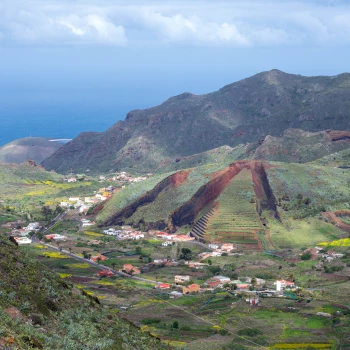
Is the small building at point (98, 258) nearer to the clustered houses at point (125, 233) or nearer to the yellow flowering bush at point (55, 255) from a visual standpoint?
the yellow flowering bush at point (55, 255)

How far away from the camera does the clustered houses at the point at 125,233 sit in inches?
3189

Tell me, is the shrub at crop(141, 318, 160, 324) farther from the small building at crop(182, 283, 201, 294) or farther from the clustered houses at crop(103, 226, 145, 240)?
the clustered houses at crop(103, 226, 145, 240)

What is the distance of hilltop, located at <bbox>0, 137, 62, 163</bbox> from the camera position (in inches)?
6964

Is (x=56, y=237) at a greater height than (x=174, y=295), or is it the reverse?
(x=56, y=237)

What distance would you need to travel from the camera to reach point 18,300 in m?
22.6

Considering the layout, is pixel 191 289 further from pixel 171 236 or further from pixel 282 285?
pixel 171 236

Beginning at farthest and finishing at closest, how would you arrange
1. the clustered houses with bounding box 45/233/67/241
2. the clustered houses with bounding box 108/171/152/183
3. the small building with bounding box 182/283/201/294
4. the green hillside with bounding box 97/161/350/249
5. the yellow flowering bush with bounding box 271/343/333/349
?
the clustered houses with bounding box 108/171/152/183 → the clustered houses with bounding box 45/233/67/241 → the green hillside with bounding box 97/161/350/249 → the small building with bounding box 182/283/201/294 → the yellow flowering bush with bounding box 271/343/333/349

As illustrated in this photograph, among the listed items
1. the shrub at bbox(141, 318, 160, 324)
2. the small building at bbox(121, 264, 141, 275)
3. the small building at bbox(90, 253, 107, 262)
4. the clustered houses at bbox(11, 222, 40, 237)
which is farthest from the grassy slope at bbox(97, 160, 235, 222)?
the shrub at bbox(141, 318, 160, 324)

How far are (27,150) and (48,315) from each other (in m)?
163

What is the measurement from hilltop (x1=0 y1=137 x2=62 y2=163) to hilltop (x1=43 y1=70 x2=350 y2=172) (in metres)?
15.2

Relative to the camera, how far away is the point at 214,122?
159 metres

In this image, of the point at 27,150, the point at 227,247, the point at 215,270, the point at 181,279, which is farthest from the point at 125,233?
the point at 27,150

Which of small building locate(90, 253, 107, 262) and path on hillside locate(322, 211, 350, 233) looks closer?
small building locate(90, 253, 107, 262)

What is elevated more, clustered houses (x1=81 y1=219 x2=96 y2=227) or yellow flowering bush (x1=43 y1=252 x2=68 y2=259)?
clustered houses (x1=81 y1=219 x2=96 y2=227)
